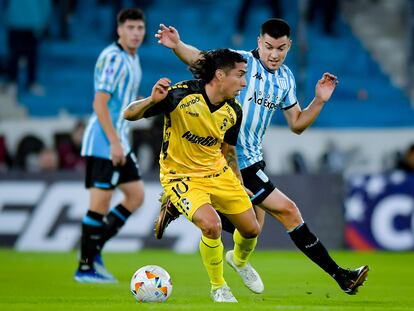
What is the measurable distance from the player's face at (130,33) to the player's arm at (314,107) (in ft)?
6.85

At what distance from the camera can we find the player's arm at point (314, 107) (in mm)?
8523

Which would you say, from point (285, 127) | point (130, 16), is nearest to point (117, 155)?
point (130, 16)

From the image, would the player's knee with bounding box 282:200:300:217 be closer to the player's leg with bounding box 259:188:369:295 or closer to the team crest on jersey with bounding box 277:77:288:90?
the player's leg with bounding box 259:188:369:295

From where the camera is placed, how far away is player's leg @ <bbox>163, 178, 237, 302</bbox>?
773 cm

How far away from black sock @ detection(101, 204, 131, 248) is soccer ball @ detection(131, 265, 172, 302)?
2623 millimetres

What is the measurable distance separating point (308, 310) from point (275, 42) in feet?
8.30

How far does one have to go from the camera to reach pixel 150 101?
7.70m

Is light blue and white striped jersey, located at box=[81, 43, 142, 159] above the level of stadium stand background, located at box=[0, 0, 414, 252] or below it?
above

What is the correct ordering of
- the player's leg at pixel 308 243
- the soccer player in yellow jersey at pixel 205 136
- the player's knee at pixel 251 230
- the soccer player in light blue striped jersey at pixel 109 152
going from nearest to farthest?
the soccer player in yellow jersey at pixel 205 136
the player's leg at pixel 308 243
the player's knee at pixel 251 230
the soccer player in light blue striped jersey at pixel 109 152

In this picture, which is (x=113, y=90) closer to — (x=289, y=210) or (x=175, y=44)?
(x=175, y=44)

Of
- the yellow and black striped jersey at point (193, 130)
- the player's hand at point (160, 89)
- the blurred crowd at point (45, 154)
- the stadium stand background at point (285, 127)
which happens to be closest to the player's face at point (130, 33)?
the yellow and black striped jersey at point (193, 130)

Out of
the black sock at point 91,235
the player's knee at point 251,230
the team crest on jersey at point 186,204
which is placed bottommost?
the black sock at point 91,235

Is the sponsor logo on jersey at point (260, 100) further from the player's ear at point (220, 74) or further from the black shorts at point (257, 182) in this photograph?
the player's ear at point (220, 74)

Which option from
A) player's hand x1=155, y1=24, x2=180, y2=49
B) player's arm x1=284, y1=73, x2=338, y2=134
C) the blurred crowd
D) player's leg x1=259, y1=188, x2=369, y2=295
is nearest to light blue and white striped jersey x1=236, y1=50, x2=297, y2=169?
player's arm x1=284, y1=73, x2=338, y2=134
